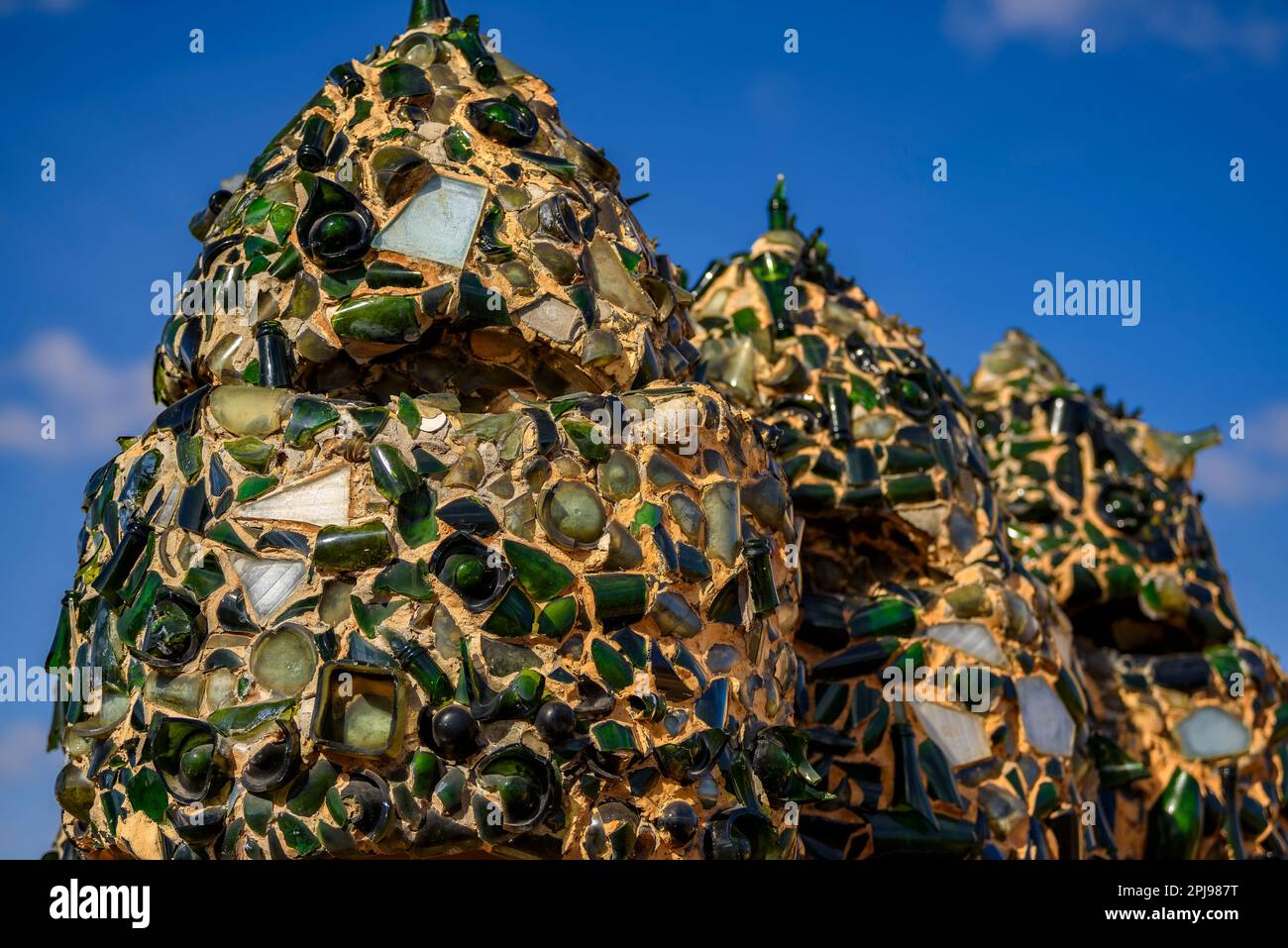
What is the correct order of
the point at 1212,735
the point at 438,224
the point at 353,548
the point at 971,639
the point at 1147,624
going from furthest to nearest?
the point at 1147,624 < the point at 1212,735 < the point at 971,639 < the point at 438,224 < the point at 353,548

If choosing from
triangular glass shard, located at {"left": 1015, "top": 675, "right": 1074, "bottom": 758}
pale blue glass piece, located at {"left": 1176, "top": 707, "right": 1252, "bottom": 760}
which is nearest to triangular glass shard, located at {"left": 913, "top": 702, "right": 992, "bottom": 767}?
triangular glass shard, located at {"left": 1015, "top": 675, "right": 1074, "bottom": 758}

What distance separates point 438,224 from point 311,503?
0.91 m

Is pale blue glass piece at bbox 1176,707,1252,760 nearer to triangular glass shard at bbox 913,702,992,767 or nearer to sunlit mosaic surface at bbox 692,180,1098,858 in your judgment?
sunlit mosaic surface at bbox 692,180,1098,858

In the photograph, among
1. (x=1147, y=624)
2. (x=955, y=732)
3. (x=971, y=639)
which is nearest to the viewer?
(x=955, y=732)

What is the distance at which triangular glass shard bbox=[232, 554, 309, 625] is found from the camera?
4.28m

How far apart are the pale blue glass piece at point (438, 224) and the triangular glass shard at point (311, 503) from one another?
70cm

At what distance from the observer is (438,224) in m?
4.77

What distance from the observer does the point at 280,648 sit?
4230 mm

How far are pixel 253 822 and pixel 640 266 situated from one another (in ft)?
6.42

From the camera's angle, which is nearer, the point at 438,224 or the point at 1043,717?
the point at 438,224

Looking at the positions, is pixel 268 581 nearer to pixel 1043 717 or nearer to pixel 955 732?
pixel 955 732

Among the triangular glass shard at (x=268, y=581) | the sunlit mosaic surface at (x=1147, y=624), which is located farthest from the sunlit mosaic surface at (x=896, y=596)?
the triangular glass shard at (x=268, y=581)

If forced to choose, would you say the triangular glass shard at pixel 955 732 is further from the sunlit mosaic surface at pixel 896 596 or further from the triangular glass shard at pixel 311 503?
the triangular glass shard at pixel 311 503

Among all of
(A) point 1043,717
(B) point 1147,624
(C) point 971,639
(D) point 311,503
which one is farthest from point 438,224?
(B) point 1147,624
